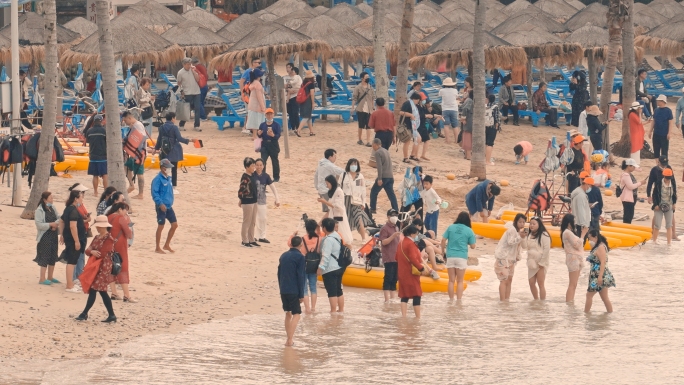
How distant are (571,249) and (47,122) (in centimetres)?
752

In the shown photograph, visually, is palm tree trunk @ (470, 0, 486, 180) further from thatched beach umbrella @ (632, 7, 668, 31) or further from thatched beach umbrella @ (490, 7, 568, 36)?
thatched beach umbrella @ (632, 7, 668, 31)

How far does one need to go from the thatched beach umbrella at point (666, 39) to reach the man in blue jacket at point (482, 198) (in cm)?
1404

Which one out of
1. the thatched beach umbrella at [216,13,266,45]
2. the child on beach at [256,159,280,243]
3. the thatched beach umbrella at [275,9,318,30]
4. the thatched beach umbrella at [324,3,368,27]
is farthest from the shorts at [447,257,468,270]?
the thatched beach umbrella at [324,3,368,27]

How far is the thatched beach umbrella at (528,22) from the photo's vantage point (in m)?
31.3

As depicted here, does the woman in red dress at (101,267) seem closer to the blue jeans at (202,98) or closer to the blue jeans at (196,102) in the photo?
the blue jeans at (196,102)

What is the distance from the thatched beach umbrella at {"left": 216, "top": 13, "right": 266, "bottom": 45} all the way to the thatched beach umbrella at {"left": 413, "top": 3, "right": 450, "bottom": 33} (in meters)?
5.59

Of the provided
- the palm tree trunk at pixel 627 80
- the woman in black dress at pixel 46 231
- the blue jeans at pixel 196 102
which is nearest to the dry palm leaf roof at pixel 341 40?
the blue jeans at pixel 196 102

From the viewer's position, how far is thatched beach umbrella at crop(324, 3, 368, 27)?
37.6 metres

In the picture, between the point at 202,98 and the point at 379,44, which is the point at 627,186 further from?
the point at 202,98

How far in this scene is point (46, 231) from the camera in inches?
567

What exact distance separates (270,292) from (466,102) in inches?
415

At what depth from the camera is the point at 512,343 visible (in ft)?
45.3

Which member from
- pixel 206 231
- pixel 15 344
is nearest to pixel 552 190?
pixel 206 231

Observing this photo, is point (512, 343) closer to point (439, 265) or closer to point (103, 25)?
point (439, 265)
